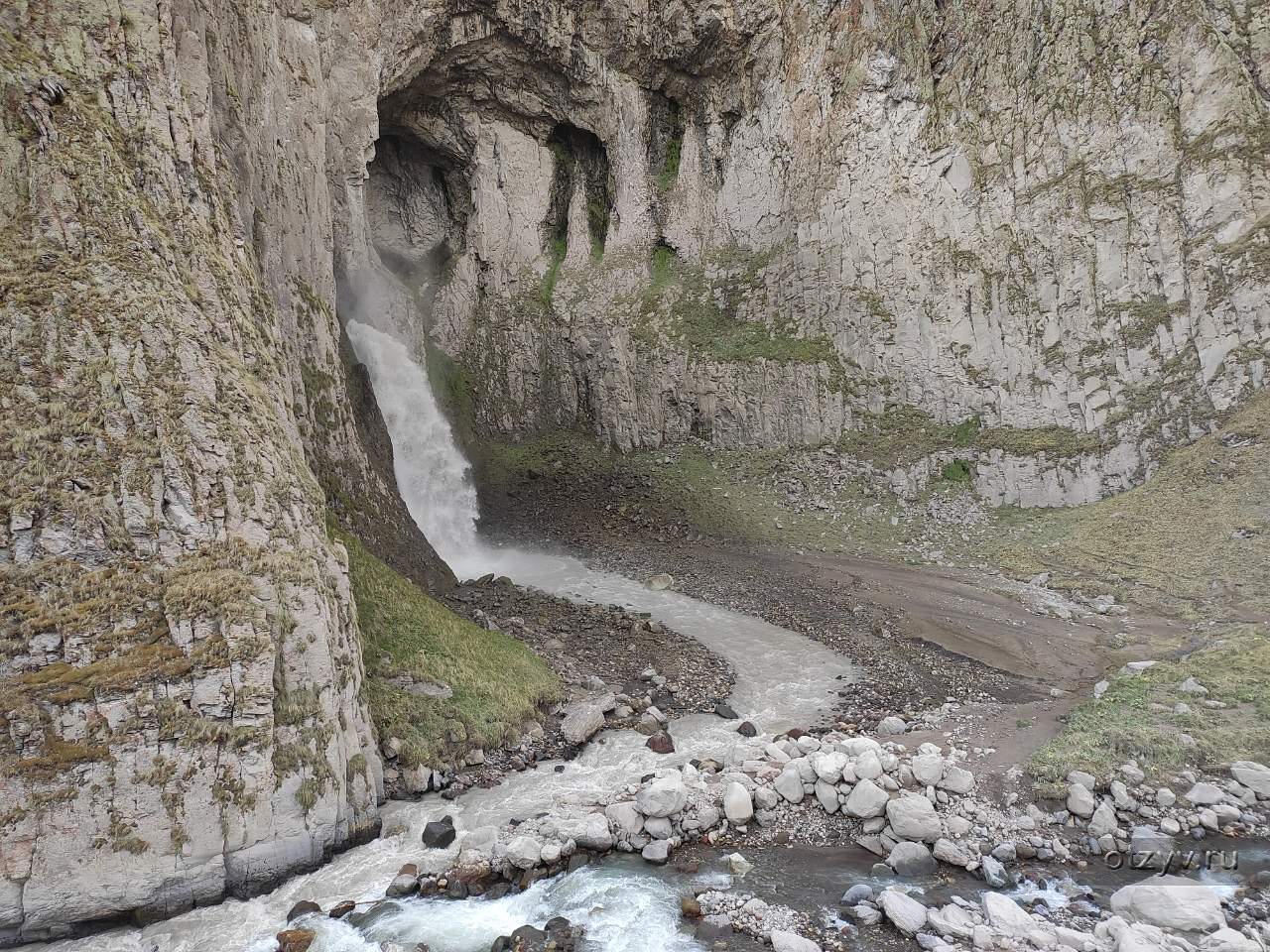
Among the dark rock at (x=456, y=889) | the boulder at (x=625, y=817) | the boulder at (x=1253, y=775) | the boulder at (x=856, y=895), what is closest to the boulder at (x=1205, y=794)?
the boulder at (x=1253, y=775)

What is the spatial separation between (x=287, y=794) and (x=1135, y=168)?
37.1 metres

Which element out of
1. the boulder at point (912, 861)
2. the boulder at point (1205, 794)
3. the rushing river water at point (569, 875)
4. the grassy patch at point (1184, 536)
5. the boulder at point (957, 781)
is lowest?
the rushing river water at point (569, 875)

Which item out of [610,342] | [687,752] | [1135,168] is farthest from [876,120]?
[687,752]

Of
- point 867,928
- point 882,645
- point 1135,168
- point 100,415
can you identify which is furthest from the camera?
point 1135,168

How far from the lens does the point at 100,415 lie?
8805 mm

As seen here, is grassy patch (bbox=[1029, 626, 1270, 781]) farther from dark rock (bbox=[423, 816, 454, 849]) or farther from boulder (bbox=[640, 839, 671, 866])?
dark rock (bbox=[423, 816, 454, 849])

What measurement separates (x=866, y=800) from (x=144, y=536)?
452 inches

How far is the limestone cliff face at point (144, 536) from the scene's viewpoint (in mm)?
7570

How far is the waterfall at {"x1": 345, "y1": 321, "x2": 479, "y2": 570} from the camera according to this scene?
96.8 ft

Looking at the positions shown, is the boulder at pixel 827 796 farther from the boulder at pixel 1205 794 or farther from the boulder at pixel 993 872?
the boulder at pixel 1205 794

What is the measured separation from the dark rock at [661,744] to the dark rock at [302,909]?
6.20 m

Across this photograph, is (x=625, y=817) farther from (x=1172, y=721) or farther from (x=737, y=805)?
(x=1172, y=721)

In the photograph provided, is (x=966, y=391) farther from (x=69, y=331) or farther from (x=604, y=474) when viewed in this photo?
(x=69, y=331)

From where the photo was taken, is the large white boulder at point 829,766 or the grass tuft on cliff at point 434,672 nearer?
the large white boulder at point 829,766
